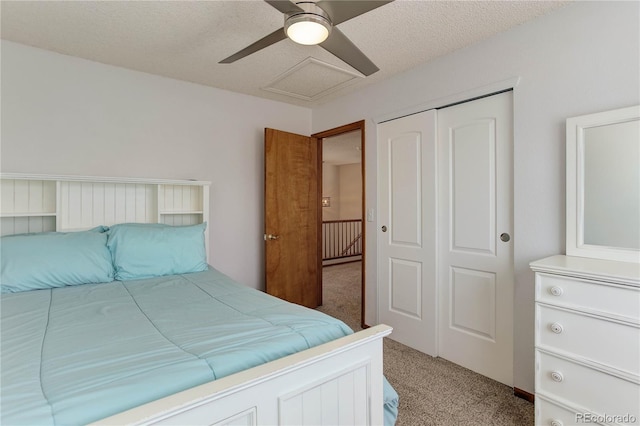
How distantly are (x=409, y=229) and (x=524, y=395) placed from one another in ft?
4.55

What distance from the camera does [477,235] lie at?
7.66 feet

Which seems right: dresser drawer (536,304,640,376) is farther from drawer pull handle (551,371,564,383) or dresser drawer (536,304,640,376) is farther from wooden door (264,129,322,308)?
wooden door (264,129,322,308)

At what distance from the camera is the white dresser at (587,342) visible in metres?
1.34

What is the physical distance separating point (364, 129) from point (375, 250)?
1.23m

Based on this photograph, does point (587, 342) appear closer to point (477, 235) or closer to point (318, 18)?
point (477, 235)

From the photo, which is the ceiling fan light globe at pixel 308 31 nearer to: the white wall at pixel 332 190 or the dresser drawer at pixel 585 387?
the dresser drawer at pixel 585 387

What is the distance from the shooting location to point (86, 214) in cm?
251

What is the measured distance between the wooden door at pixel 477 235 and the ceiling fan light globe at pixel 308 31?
1.40 metres

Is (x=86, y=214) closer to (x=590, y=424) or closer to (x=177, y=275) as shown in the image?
(x=177, y=275)

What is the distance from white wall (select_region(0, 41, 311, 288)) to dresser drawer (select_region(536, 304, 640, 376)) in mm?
2687

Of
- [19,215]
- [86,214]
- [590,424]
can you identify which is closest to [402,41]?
[590,424]

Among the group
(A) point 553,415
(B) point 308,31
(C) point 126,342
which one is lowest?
(A) point 553,415

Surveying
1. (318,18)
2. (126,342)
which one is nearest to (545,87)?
(318,18)

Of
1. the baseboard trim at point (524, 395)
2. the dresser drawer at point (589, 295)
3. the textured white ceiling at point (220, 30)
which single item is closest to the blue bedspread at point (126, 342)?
the dresser drawer at point (589, 295)
